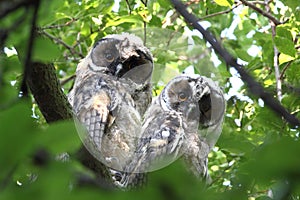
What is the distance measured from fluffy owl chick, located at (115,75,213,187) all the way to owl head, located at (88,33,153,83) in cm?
38

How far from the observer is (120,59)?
14.0 feet

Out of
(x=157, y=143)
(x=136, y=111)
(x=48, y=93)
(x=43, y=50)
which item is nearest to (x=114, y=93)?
(x=136, y=111)

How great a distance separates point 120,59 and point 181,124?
901 millimetres

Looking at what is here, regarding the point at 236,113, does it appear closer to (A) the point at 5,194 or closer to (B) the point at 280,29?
(B) the point at 280,29

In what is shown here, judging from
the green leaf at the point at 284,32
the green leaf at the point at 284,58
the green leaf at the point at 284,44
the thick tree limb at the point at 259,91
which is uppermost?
the thick tree limb at the point at 259,91

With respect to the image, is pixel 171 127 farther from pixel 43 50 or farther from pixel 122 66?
pixel 43 50

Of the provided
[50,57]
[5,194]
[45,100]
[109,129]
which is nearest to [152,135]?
[109,129]

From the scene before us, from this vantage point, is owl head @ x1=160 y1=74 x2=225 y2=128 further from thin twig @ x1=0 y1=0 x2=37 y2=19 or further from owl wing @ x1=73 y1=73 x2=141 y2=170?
thin twig @ x1=0 y1=0 x2=37 y2=19

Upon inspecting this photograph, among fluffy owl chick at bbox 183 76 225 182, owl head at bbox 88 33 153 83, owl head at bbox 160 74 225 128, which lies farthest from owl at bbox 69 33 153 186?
fluffy owl chick at bbox 183 76 225 182

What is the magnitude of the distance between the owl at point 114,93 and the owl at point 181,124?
0.50 feet

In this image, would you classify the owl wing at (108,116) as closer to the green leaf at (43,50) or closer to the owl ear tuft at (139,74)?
the owl ear tuft at (139,74)

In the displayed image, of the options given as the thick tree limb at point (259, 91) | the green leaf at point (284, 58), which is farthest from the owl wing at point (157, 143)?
the thick tree limb at point (259, 91)

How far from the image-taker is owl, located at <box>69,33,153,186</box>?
3664mm

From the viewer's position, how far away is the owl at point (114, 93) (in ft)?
12.0
